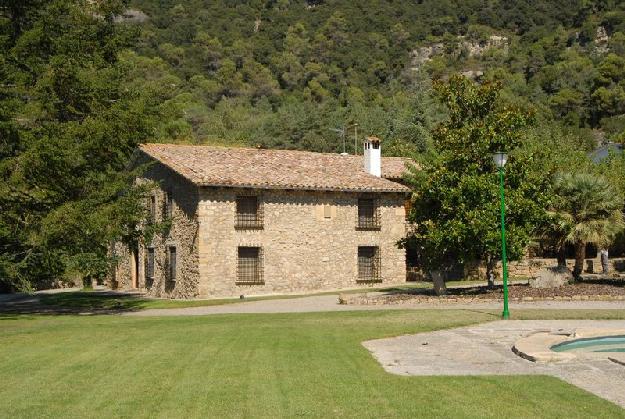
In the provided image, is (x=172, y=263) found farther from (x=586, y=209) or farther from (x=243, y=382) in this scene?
(x=243, y=382)

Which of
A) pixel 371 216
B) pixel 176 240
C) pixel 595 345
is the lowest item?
pixel 595 345

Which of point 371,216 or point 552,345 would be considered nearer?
point 552,345

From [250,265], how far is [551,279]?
12.4m

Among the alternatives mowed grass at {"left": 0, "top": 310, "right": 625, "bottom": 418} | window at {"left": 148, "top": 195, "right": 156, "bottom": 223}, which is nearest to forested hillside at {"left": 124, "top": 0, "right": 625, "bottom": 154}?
window at {"left": 148, "top": 195, "right": 156, "bottom": 223}

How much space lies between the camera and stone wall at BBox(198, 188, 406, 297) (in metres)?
31.4

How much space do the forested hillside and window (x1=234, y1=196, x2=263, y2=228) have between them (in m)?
28.2

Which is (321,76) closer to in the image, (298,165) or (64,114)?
(298,165)

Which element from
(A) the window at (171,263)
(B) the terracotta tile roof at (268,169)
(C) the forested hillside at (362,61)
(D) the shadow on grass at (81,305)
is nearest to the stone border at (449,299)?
(D) the shadow on grass at (81,305)

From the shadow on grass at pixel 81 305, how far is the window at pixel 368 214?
10.7 metres

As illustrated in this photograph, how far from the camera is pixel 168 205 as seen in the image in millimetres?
34344

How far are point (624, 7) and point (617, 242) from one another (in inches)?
4546

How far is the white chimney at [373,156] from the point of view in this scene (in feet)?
124

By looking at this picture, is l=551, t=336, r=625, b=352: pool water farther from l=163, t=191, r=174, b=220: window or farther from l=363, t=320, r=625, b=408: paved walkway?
l=163, t=191, r=174, b=220: window

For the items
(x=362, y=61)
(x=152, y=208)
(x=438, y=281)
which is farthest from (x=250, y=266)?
(x=362, y=61)
